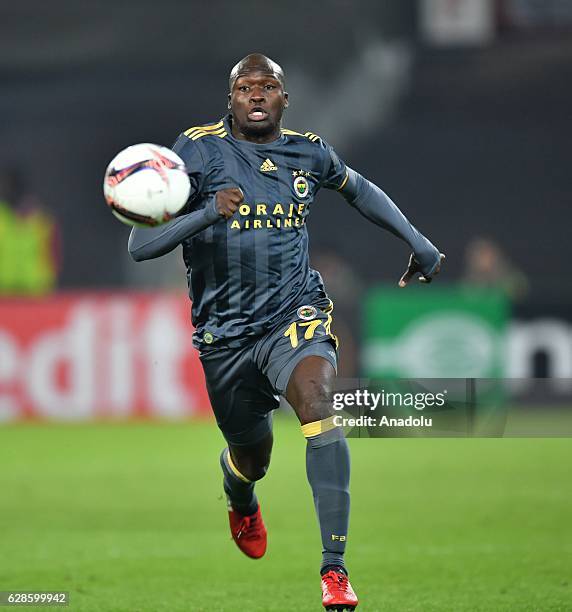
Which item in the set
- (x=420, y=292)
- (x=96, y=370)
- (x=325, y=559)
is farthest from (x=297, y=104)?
(x=325, y=559)

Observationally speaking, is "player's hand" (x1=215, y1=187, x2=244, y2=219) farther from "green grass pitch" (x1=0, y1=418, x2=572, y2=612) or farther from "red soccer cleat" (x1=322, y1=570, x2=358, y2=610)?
"green grass pitch" (x1=0, y1=418, x2=572, y2=612)

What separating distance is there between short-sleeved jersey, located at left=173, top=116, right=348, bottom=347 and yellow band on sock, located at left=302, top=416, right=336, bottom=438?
0.54 m

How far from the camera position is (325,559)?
544 centimetres

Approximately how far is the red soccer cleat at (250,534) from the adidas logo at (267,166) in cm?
195

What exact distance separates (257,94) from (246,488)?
2017mm

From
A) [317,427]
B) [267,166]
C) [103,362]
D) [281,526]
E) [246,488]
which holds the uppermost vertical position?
[267,166]

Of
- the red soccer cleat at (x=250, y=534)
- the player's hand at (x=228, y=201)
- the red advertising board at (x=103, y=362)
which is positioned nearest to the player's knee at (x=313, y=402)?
the player's hand at (x=228, y=201)

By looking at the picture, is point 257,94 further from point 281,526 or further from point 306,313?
point 281,526

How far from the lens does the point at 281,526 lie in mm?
8586

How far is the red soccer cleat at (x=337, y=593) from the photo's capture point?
5230 mm

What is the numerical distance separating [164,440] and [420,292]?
3.40 metres

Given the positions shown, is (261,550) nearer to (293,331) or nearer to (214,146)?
(293,331)

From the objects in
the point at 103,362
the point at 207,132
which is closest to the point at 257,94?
the point at 207,132

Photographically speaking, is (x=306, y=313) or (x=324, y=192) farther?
(x=324, y=192)
